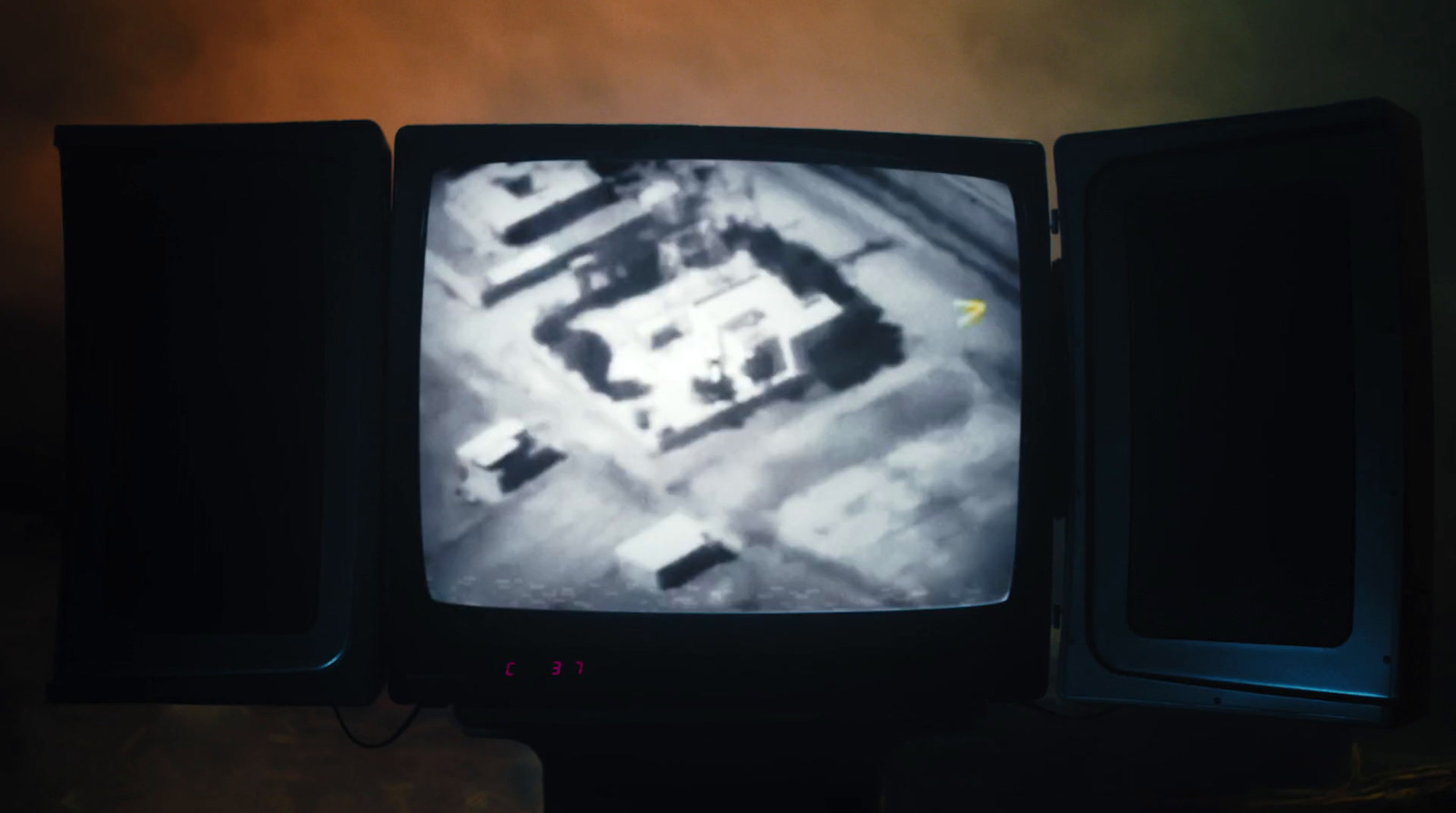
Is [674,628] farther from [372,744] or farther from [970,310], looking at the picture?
[372,744]

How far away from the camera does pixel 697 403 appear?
0.70 meters

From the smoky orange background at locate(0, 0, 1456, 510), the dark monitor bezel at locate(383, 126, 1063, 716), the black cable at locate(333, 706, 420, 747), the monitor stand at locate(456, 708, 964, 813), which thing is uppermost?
the smoky orange background at locate(0, 0, 1456, 510)

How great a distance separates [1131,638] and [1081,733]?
0.32 m

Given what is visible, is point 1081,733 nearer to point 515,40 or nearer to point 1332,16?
point 1332,16

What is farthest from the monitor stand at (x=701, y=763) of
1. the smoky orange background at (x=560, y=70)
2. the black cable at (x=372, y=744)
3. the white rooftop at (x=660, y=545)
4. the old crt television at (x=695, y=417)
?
the smoky orange background at (x=560, y=70)

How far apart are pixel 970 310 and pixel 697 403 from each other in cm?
27

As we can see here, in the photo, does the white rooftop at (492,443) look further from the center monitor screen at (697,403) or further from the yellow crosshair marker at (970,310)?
the yellow crosshair marker at (970,310)

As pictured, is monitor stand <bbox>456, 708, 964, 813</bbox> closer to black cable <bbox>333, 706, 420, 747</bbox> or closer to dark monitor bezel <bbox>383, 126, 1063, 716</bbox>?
dark monitor bezel <bbox>383, 126, 1063, 716</bbox>

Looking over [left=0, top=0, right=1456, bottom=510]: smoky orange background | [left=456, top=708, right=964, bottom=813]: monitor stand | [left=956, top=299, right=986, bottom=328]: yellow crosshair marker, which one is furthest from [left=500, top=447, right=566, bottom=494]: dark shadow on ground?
[left=0, top=0, right=1456, bottom=510]: smoky orange background

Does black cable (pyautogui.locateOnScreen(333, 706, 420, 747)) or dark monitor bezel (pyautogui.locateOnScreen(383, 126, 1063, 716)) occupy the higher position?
dark monitor bezel (pyautogui.locateOnScreen(383, 126, 1063, 716))

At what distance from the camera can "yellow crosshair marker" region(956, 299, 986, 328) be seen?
722 mm

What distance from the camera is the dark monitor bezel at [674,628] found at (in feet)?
2.24

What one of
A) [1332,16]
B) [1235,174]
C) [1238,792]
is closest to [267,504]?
[1235,174]

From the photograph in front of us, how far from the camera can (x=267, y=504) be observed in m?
0.68
